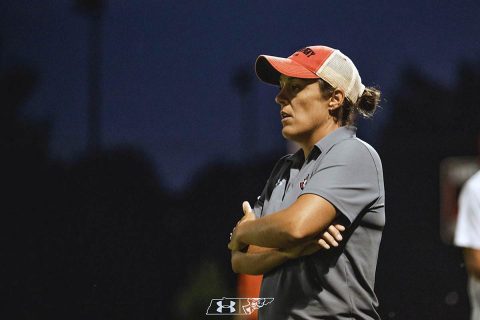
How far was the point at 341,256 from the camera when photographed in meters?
1.73

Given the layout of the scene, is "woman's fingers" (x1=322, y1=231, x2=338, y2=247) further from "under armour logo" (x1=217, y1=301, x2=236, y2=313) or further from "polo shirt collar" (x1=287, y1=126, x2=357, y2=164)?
"under armour logo" (x1=217, y1=301, x2=236, y2=313)

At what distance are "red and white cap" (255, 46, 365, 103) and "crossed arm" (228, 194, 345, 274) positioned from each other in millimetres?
409

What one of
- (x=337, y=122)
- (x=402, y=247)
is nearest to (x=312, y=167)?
(x=337, y=122)

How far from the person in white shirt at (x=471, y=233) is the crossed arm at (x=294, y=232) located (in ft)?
1.32

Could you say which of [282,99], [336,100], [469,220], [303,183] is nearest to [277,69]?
[282,99]

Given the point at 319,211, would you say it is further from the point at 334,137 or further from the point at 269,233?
the point at 334,137

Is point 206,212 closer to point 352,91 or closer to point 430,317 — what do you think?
point 430,317

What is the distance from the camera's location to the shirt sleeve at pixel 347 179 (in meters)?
1.72

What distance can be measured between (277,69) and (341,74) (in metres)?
0.19

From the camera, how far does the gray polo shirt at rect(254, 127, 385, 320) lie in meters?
1.71

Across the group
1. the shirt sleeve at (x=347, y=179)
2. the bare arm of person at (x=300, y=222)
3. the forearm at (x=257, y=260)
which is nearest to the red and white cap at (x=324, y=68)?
the shirt sleeve at (x=347, y=179)

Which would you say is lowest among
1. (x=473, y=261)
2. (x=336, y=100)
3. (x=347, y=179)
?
(x=473, y=261)

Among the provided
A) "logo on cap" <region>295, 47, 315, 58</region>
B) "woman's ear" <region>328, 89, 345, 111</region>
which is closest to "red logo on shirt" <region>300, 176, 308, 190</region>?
"woman's ear" <region>328, 89, 345, 111</region>

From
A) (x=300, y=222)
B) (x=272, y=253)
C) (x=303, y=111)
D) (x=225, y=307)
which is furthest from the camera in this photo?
(x=225, y=307)
